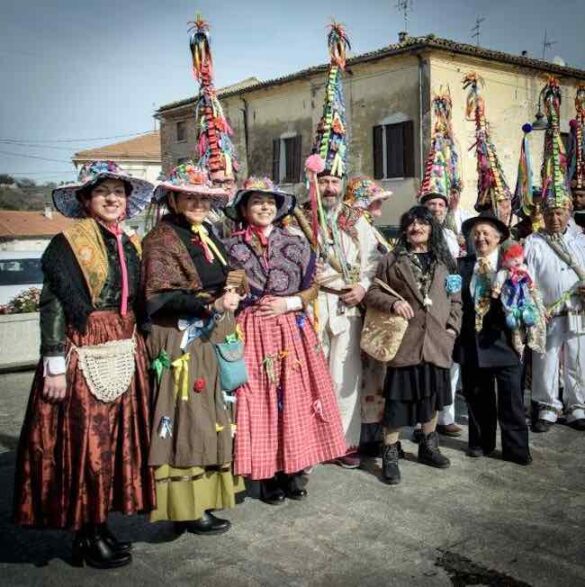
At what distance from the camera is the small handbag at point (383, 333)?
415cm

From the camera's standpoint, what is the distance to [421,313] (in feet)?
13.7

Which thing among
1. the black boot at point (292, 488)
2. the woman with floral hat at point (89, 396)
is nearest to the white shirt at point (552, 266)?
the black boot at point (292, 488)

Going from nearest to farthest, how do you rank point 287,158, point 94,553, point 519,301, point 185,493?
1. point 94,553
2. point 185,493
3. point 519,301
4. point 287,158

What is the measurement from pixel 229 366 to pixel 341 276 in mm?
1375

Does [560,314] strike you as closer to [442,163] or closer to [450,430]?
[450,430]

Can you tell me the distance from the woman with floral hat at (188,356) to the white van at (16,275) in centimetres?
811

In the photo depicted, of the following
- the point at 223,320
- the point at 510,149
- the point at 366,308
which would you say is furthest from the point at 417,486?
the point at 510,149

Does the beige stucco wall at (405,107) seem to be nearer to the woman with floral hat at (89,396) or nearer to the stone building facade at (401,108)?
the stone building facade at (401,108)

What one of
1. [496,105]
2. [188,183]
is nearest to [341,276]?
[188,183]

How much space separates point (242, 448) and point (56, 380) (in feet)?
3.77

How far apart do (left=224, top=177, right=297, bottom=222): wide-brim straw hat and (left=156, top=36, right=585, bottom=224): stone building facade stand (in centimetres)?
1363

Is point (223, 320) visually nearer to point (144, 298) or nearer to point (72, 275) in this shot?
point (144, 298)

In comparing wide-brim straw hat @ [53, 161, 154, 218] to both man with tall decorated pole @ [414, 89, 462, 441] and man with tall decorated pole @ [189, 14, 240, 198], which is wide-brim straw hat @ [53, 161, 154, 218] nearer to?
man with tall decorated pole @ [189, 14, 240, 198]

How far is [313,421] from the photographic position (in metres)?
3.88
